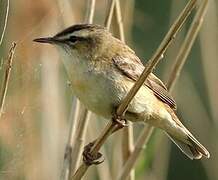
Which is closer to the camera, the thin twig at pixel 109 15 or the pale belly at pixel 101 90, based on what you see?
the pale belly at pixel 101 90

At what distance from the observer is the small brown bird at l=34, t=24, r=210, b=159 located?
303cm

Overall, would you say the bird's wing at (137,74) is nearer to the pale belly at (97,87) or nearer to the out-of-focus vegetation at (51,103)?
the pale belly at (97,87)

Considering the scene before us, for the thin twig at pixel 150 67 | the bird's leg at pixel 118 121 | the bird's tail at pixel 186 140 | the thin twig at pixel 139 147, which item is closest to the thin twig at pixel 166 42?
the thin twig at pixel 150 67

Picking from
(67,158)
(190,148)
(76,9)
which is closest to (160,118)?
(190,148)

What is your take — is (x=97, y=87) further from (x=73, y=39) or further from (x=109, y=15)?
(x=109, y=15)

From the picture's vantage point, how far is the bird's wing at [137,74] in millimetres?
3203

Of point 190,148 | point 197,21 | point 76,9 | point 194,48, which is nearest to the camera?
point 197,21

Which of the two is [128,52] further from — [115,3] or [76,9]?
[76,9]

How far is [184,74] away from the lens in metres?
4.64

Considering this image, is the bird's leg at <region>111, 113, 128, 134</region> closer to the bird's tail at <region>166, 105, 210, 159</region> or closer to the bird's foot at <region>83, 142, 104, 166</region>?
the bird's foot at <region>83, 142, 104, 166</region>

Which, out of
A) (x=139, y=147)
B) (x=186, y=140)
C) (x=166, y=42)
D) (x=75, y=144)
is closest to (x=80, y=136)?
(x=75, y=144)

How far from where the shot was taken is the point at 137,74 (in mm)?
3266

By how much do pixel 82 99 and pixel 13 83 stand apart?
0.34m

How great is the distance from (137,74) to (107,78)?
0.84 feet
